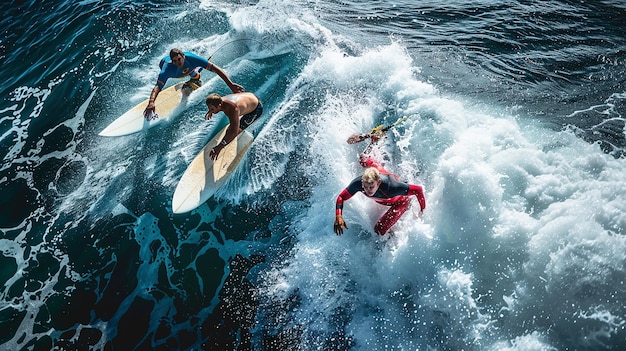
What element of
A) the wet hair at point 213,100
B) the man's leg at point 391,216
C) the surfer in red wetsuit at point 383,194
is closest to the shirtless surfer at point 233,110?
the wet hair at point 213,100

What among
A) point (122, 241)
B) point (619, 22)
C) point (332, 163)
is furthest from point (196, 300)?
point (619, 22)

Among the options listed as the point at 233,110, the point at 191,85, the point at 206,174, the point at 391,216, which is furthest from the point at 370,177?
the point at 191,85

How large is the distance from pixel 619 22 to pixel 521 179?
26.6ft

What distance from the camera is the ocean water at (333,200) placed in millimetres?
5230

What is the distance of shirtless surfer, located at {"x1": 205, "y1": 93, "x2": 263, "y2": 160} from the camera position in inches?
250

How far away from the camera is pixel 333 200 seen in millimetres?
6727

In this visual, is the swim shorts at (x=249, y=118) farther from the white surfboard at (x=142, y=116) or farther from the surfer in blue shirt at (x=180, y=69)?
the white surfboard at (x=142, y=116)

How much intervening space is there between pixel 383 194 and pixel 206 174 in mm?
3802

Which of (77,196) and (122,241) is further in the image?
(77,196)

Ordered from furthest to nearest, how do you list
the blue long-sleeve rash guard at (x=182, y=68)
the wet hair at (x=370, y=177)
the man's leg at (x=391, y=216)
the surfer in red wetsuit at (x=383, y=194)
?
the blue long-sleeve rash guard at (x=182, y=68)
the man's leg at (x=391, y=216)
the surfer in red wetsuit at (x=383, y=194)
the wet hair at (x=370, y=177)

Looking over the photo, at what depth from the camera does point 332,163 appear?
285 inches

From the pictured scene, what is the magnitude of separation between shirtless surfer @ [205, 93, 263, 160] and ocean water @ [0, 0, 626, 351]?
605 millimetres

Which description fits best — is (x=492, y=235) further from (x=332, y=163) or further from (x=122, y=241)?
(x=122, y=241)

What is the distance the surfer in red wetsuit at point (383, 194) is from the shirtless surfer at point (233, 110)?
2741 millimetres
